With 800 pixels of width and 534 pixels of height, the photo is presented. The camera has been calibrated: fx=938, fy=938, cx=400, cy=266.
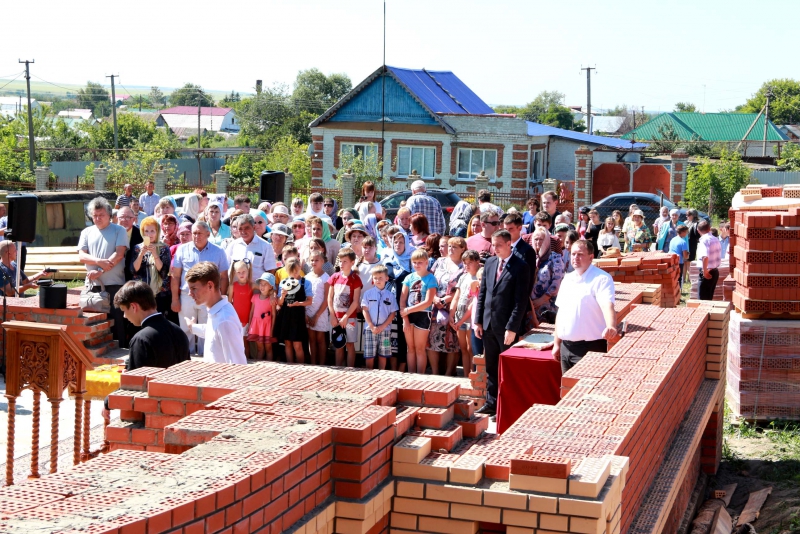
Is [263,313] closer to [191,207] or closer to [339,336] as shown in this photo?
[339,336]

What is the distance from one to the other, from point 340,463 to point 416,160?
1599 inches

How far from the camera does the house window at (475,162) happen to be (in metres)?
42.9

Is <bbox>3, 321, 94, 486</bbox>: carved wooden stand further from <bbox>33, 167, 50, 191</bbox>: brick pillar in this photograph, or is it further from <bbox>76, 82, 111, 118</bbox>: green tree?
<bbox>76, 82, 111, 118</bbox>: green tree

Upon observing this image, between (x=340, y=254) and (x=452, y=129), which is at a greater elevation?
(x=452, y=129)

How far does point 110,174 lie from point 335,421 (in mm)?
39939

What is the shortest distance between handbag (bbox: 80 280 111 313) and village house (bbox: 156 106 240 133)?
129m

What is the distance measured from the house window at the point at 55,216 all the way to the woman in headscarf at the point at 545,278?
41.9 ft

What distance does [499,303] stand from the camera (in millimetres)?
8578

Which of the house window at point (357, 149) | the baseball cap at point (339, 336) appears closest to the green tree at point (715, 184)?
the house window at point (357, 149)

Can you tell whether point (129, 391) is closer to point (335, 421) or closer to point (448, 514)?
point (335, 421)

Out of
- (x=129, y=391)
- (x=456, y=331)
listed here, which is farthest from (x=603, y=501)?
(x=456, y=331)

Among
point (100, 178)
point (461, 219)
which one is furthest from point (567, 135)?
point (461, 219)

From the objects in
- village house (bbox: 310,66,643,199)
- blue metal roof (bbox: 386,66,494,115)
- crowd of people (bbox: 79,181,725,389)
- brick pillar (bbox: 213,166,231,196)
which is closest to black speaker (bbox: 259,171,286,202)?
crowd of people (bbox: 79,181,725,389)

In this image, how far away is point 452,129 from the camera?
42.9 m
